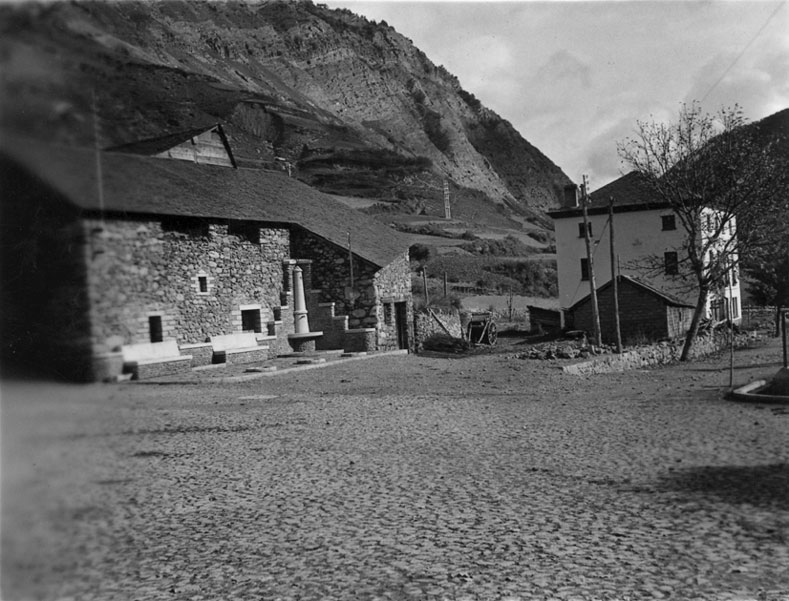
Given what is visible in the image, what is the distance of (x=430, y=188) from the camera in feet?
327

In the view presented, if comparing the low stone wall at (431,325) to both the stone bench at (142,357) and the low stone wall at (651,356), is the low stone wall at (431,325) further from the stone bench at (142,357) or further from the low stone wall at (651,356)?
the stone bench at (142,357)

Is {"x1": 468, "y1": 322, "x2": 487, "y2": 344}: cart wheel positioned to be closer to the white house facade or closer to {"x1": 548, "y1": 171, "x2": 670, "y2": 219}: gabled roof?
the white house facade

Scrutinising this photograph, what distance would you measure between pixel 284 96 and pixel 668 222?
32.4 meters

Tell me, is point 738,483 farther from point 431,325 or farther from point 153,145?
point 431,325

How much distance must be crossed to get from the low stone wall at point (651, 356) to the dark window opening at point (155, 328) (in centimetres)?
1678

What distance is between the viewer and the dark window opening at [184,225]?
88 centimetres

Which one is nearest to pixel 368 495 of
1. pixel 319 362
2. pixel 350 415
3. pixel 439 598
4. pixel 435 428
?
pixel 439 598

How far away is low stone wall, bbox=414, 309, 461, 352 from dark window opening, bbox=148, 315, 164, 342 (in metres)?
23.8

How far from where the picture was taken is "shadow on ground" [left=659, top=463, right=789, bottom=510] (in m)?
4.97

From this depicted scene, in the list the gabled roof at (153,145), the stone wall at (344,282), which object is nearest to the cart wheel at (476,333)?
the stone wall at (344,282)

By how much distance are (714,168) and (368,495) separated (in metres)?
19.4

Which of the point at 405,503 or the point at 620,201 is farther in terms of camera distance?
the point at 620,201

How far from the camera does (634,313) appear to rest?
26719 mm

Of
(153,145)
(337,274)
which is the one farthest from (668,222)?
(153,145)
